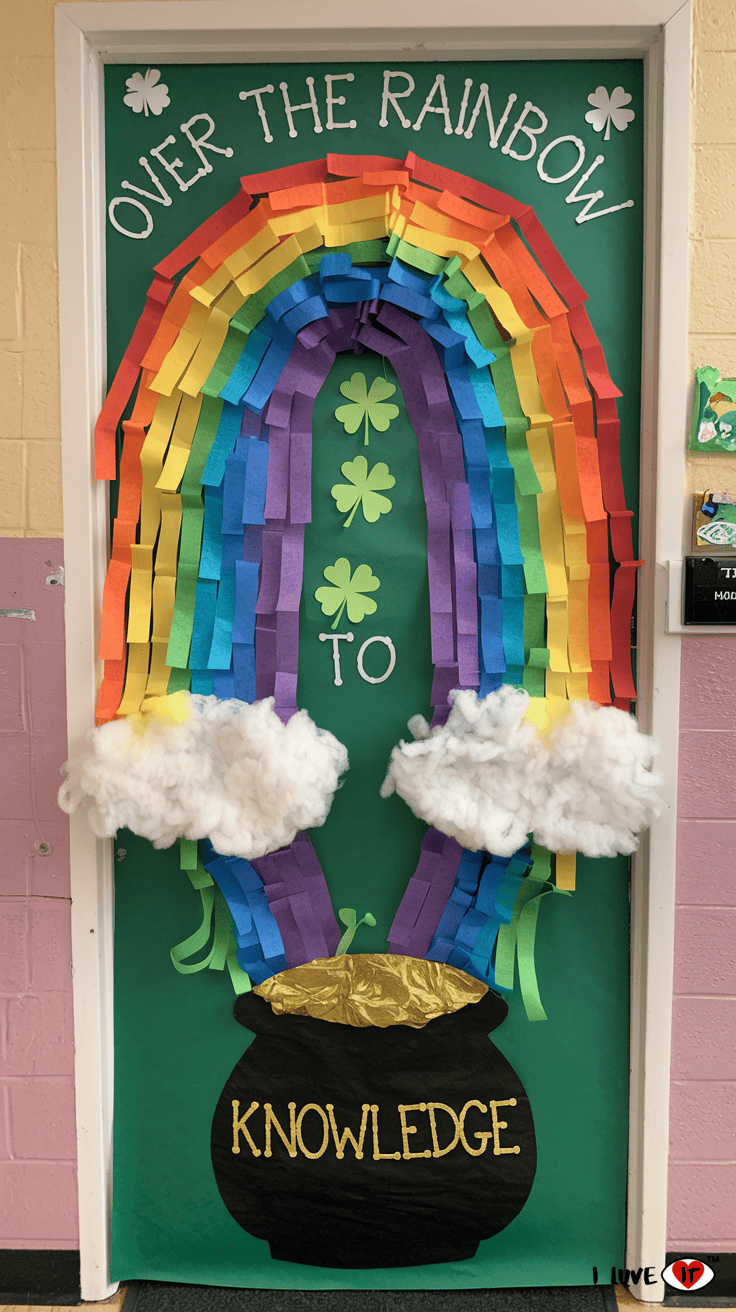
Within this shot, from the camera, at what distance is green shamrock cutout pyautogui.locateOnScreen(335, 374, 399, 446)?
1275 millimetres

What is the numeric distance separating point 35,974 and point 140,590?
732 mm

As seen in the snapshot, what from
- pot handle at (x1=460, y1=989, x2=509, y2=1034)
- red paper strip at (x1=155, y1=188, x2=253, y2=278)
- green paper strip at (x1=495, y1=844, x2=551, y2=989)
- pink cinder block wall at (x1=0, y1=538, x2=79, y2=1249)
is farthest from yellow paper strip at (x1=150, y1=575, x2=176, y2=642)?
pot handle at (x1=460, y1=989, x2=509, y2=1034)

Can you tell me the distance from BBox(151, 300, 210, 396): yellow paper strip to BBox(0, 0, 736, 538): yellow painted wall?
0.20m

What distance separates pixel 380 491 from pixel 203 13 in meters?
0.82

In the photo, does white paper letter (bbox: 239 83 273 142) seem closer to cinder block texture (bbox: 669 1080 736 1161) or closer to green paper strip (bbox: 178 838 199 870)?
green paper strip (bbox: 178 838 199 870)

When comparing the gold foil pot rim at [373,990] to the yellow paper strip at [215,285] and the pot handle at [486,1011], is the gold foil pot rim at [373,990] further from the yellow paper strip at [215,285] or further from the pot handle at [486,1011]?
the yellow paper strip at [215,285]

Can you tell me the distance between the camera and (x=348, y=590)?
4.28ft

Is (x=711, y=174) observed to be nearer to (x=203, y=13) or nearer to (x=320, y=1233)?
(x=203, y=13)

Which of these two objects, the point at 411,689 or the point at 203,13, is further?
the point at 411,689

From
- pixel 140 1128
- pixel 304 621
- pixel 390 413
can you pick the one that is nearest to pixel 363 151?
pixel 390 413

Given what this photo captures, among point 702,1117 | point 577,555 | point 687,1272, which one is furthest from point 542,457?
point 687,1272

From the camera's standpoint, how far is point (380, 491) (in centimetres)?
129

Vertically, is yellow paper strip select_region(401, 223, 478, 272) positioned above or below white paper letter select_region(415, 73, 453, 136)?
below

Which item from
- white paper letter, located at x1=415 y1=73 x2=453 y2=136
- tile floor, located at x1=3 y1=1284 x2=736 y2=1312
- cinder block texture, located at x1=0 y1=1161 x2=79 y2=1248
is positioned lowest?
tile floor, located at x1=3 y1=1284 x2=736 y2=1312
